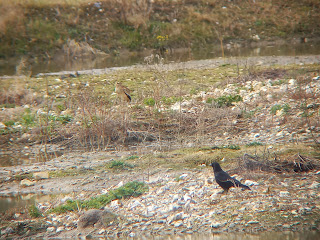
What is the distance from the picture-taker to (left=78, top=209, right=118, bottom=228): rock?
16.6ft

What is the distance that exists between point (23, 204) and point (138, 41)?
17.8 m

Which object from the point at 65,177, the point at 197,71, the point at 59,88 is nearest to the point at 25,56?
the point at 59,88

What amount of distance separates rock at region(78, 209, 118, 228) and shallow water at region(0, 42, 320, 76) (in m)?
12.0

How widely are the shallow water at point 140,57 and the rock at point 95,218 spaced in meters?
12.0

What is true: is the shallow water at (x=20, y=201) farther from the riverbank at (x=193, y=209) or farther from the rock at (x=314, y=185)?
the rock at (x=314, y=185)

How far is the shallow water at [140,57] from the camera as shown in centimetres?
1788

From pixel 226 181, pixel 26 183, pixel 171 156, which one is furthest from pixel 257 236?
pixel 26 183

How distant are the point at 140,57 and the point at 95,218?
53.1ft

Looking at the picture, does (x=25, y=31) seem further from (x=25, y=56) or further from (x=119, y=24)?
(x=119, y=24)

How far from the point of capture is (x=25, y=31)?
22.0m

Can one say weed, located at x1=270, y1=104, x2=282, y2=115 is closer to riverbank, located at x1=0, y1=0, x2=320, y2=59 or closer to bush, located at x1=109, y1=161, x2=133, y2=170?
bush, located at x1=109, y1=161, x2=133, y2=170

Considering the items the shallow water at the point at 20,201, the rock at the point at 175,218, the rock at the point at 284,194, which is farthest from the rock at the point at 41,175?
the rock at the point at 284,194

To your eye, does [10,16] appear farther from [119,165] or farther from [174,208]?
[174,208]

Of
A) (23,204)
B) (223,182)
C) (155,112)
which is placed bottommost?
(23,204)
